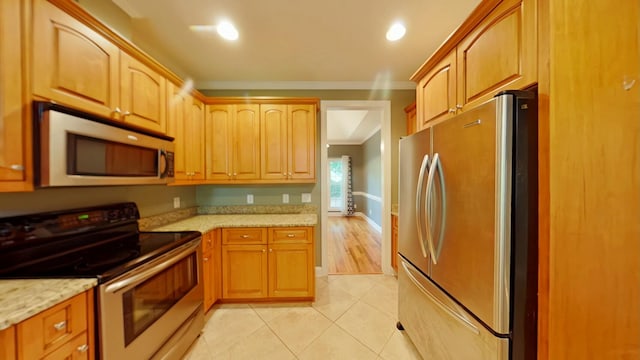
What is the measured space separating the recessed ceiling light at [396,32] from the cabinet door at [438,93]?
0.49 metres

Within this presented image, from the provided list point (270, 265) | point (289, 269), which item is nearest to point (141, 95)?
point (270, 265)

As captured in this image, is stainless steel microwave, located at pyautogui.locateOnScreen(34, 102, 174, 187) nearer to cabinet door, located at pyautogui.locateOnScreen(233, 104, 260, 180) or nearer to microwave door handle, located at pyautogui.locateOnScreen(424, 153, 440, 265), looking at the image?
cabinet door, located at pyautogui.locateOnScreen(233, 104, 260, 180)

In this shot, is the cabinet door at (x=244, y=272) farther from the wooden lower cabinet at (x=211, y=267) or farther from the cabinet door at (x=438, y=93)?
the cabinet door at (x=438, y=93)

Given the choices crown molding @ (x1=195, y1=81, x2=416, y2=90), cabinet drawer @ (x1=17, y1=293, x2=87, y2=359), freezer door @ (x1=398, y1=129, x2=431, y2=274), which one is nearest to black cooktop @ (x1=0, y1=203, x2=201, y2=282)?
cabinet drawer @ (x1=17, y1=293, x2=87, y2=359)

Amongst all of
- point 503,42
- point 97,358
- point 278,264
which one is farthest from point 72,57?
point 503,42

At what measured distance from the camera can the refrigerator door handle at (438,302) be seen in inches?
43.9

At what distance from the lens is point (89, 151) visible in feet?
3.95

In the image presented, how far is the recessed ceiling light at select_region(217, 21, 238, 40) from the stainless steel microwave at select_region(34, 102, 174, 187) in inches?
41.8

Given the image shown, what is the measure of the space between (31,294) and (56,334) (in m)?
Result: 0.19

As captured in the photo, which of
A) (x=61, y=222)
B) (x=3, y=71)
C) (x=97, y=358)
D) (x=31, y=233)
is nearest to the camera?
(x=3, y=71)

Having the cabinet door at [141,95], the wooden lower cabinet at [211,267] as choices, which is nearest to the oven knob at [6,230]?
the cabinet door at [141,95]

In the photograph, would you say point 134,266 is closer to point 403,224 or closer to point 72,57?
point 72,57

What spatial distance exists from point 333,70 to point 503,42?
180 centimetres

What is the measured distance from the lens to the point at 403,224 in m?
1.75
